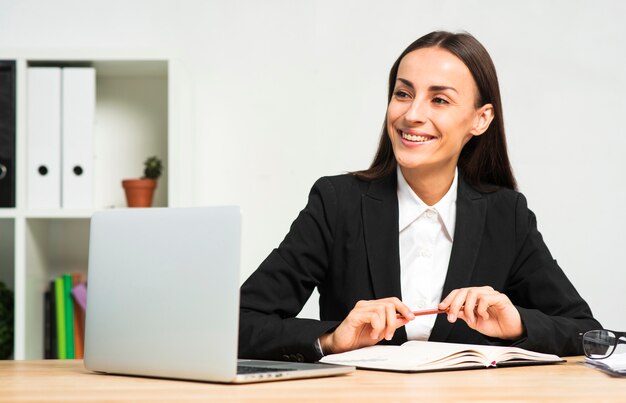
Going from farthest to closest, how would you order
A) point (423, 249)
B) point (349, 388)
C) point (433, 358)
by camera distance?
point (423, 249) < point (433, 358) < point (349, 388)

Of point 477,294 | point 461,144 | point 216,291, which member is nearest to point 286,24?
point 461,144

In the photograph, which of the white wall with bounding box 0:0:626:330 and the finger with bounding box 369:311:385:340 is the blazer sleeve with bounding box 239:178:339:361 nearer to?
the finger with bounding box 369:311:385:340

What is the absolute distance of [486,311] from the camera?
5.49 feet

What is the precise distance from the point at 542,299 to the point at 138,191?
1.53 m

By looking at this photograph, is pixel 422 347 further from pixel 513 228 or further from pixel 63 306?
pixel 63 306

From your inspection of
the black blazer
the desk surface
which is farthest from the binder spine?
the desk surface

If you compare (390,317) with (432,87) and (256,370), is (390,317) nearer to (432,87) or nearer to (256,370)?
(256,370)

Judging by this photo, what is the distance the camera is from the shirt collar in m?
2.07

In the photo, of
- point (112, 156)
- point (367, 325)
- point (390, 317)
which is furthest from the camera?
point (112, 156)

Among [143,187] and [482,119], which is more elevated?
Result: [482,119]

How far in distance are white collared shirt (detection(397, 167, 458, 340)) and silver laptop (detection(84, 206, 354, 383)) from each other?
0.67m

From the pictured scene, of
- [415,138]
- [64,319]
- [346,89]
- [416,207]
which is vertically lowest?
[64,319]

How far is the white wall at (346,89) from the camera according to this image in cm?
324

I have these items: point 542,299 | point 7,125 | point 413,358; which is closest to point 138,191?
point 7,125
